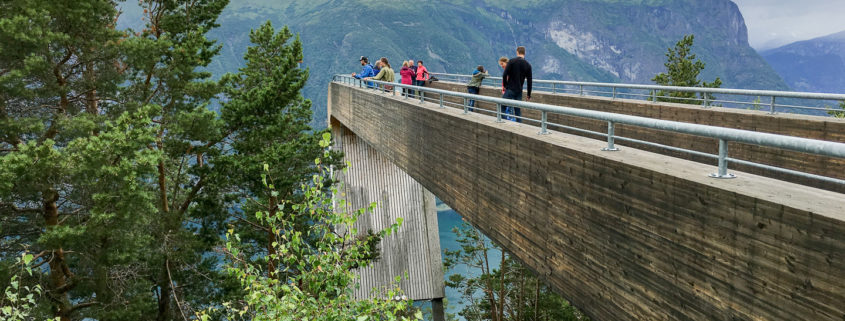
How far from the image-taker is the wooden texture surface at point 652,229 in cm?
329

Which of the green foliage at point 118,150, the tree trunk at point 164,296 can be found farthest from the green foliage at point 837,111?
the tree trunk at point 164,296

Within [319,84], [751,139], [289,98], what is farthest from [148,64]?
[319,84]

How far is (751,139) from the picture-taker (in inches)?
135

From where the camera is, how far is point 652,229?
437 centimetres

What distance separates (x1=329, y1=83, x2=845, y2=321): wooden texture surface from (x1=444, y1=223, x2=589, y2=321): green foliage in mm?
16549

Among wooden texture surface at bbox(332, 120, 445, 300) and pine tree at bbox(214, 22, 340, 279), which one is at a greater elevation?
pine tree at bbox(214, 22, 340, 279)

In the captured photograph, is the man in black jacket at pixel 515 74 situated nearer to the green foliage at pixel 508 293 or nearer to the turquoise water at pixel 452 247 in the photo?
the green foliage at pixel 508 293

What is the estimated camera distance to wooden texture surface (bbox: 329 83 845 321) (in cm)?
329

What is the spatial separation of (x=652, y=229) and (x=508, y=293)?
21.9m

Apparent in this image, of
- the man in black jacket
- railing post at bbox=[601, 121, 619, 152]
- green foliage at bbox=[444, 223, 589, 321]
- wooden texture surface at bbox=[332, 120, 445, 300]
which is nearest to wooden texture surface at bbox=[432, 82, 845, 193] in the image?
the man in black jacket

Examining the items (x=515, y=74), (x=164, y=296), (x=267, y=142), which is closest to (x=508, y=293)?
(x=267, y=142)

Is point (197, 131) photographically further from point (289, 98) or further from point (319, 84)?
point (319, 84)

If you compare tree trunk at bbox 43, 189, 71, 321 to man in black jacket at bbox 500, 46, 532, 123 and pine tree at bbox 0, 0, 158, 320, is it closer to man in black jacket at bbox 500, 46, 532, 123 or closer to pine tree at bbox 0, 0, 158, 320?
pine tree at bbox 0, 0, 158, 320

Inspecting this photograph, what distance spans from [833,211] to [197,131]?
14.5 meters
